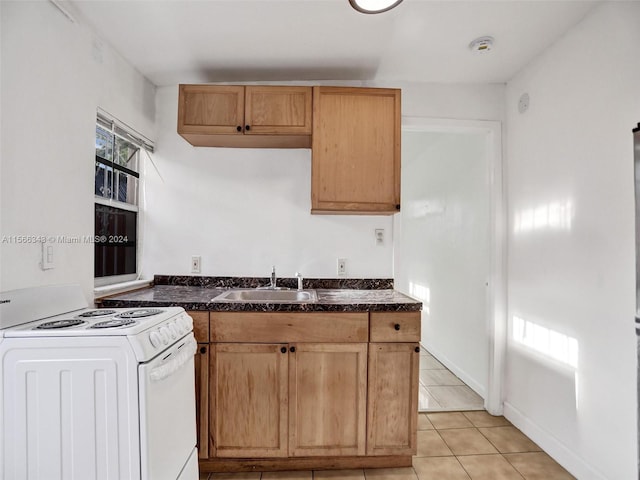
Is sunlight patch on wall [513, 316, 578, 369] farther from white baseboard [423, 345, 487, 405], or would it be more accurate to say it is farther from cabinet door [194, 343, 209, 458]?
cabinet door [194, 343, 209, 458]

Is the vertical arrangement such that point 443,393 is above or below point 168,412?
below

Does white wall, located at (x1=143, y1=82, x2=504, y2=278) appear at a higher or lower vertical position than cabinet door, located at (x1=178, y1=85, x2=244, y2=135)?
lower

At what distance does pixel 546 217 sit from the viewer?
2.09 metres

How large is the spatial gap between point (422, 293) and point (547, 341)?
217cm

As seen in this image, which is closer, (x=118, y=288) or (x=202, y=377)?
(x=202, y=377)

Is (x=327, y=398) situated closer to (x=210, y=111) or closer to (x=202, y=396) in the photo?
(x=202, y=396)

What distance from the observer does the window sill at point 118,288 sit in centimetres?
195

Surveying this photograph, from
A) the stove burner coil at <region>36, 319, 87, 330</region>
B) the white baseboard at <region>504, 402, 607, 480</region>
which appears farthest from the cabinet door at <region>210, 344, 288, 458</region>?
the white baseboard at <region>504, 402, 607, 480</region>

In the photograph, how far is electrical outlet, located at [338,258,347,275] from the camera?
249cm

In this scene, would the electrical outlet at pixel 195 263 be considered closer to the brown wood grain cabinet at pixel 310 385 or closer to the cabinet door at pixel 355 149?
the brown wood grain cabinet at pixel 310 385

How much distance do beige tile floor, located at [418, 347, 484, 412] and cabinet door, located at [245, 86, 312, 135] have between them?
2.26 meters

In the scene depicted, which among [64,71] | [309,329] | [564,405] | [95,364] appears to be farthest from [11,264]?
[564,405]

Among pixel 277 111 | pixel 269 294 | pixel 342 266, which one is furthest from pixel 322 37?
pixel 269 294

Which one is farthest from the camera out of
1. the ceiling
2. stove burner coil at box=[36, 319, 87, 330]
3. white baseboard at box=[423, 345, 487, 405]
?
white baseboard at box=[423, 345, 487, 405]
